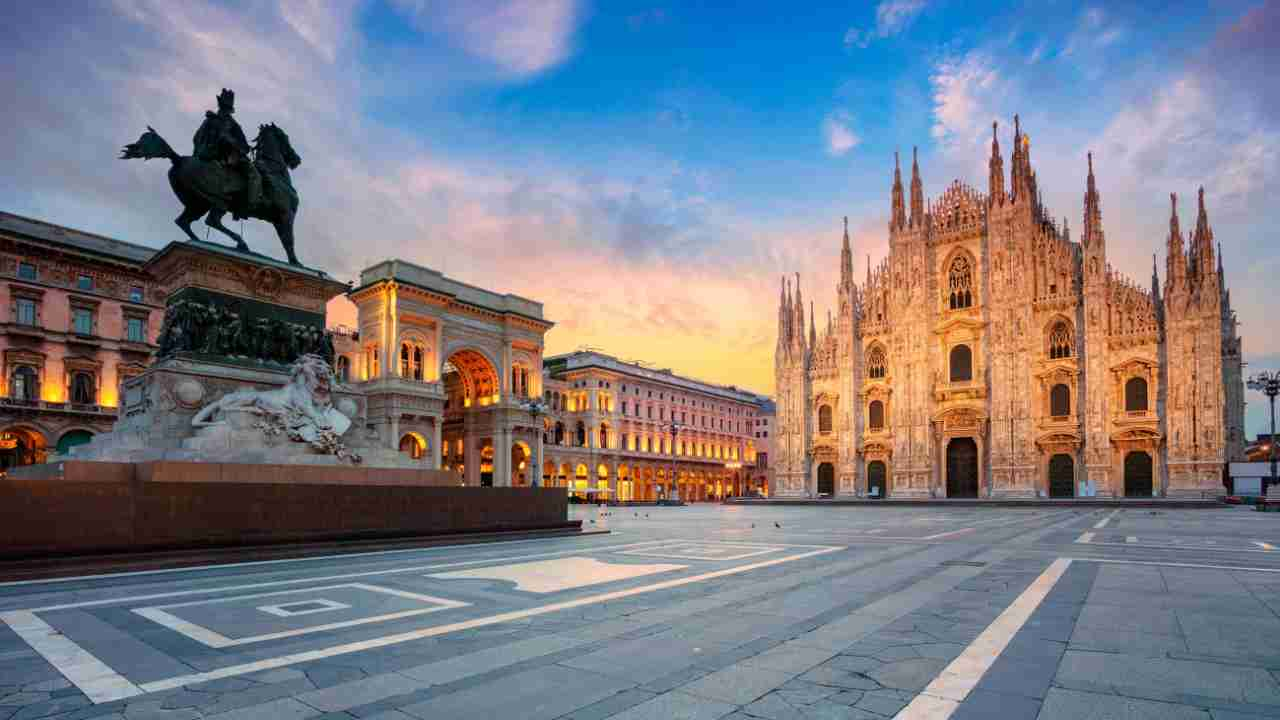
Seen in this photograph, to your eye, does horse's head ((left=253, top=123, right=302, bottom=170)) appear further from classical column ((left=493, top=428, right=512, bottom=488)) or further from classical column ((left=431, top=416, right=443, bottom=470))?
classical column ((left=493, top=428, right=512, bottom=488))

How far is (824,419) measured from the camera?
6034 centimetres

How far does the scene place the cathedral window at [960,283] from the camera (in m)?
55.1

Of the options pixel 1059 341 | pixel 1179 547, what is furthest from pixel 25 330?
pixel 1059 341

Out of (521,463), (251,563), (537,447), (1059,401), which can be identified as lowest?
(521,463)

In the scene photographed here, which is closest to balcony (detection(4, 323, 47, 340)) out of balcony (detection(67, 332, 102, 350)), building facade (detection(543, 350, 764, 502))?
balcony (detection(67, 332, 102, 350))

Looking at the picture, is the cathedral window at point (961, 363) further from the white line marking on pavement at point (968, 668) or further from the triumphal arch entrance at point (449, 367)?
the white line marking on pavement at point (968, 668)

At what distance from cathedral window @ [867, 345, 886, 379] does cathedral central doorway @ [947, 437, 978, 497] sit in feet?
24.5

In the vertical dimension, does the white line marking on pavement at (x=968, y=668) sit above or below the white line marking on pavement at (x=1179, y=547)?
above

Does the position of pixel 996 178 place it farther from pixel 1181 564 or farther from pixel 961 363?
pixel 1181 564

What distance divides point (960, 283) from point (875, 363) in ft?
28.3

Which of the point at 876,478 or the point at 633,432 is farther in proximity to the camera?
the point at 633,432

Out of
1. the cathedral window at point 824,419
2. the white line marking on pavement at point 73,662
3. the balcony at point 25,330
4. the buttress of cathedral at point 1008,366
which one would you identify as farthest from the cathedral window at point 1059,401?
the balcony at point 25,330

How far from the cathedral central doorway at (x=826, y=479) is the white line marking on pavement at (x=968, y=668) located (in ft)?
173

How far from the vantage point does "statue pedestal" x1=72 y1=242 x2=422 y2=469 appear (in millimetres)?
14180
